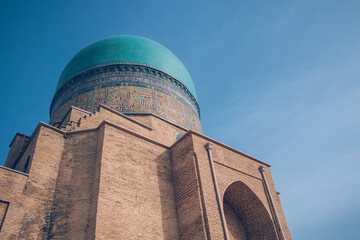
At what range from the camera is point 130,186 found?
5.64 meters

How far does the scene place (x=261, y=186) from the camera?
7.30m

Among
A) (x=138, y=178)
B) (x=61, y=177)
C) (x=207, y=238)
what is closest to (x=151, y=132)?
(x=138, y=178)

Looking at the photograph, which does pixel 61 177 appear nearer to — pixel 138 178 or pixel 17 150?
pixel 138 178

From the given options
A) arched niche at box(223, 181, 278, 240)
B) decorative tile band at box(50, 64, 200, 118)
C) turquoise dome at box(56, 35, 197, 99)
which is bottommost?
arched niche at box(223, 181, 278, 240)

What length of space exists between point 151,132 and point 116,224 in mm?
3549

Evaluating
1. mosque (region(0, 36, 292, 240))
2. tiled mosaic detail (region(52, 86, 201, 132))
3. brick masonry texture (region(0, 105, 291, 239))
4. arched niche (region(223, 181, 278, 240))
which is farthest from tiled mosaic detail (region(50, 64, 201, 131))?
arched niche (region(223, 181, 278, 240))

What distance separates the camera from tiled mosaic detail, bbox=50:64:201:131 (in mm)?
9188

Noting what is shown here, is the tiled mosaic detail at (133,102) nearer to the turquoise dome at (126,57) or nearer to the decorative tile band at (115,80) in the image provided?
the decorative tile band at (115,80)

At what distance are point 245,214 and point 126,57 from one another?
19.3 ft

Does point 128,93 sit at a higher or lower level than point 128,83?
lower

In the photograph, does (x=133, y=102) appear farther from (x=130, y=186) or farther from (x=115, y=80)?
(x=130, y=186)

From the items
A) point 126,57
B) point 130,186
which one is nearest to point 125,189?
point 130,186

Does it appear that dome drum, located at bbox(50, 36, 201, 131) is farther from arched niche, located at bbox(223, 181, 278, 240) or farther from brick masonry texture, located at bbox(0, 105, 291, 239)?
arched niche, located at bbox(223, 181, 278, 240)

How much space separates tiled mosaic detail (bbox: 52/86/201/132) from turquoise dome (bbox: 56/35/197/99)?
97cm
